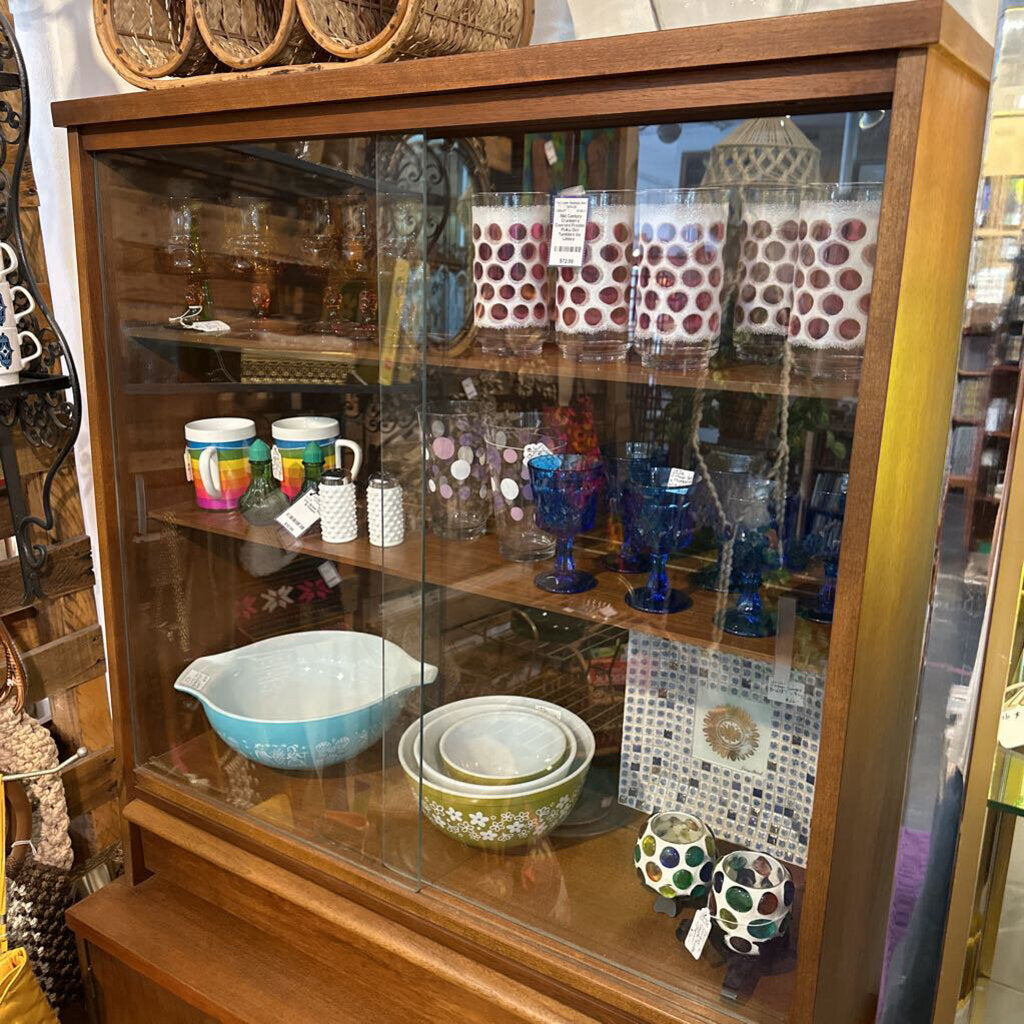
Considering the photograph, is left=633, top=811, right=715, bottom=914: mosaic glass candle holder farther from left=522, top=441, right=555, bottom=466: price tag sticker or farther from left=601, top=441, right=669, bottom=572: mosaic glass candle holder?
left=522, top=441, right=555, bottom=466: price tag sticker

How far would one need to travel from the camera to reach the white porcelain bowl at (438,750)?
4.04 ft

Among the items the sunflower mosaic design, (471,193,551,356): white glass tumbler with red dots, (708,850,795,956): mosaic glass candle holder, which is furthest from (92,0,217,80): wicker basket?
(708,850,795,956): mosaic glass candle holder

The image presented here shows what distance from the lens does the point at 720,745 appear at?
44.1 inches

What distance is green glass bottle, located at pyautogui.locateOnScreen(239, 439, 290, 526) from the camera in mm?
1403

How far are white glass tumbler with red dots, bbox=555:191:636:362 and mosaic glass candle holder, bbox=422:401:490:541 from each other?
161 mm

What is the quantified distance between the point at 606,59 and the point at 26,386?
43.7 inches

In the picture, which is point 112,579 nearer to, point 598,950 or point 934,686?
point 598,950

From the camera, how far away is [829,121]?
0.81 meters

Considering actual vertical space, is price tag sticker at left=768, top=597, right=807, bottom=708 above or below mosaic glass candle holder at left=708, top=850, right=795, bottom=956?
above

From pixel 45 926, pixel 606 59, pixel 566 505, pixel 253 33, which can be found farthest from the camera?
pixel 45 926

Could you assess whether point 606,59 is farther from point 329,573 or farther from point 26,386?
point 26,386

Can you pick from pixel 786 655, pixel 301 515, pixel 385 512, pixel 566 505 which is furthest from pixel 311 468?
pixel 786 655

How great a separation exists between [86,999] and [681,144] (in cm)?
179

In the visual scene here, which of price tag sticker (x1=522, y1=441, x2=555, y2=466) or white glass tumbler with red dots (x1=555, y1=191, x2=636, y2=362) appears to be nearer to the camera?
white glass tumbler with red dots (x1=555, y1=191, x2=636, y2=362)
